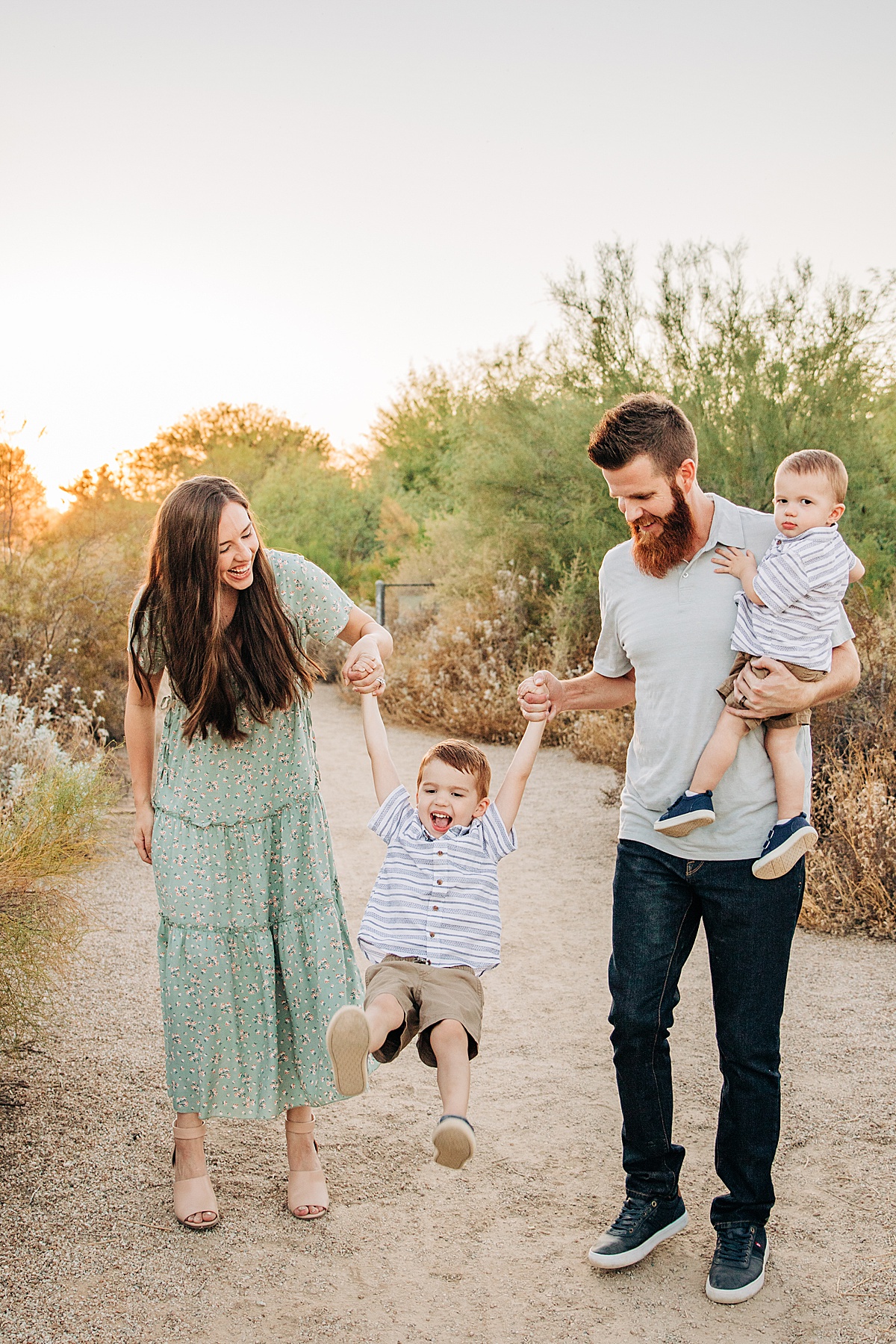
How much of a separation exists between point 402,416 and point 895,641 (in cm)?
2066

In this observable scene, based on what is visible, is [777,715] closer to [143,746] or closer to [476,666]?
[143,746]

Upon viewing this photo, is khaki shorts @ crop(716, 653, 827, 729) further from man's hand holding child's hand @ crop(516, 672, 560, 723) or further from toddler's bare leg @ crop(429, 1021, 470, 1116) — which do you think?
toddler's bare leg @ crop(429, 1021, 470, 1116)

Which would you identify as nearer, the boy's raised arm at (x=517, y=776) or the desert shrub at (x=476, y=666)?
the boy's raised arm at (x=517, y=776)

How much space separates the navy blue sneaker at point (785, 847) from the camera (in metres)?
2.32

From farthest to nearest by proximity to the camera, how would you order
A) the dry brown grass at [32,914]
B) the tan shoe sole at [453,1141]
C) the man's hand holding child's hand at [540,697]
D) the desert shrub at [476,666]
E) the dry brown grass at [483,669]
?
the desert shrub at [476,666] → the dry brown grass at [483,669] → the dry brown grass at [32,914] → the man's hand holding child's hand at [540,697] → the tan shoe sole at [453,1141]

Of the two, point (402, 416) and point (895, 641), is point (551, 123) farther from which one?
point (402, 416)

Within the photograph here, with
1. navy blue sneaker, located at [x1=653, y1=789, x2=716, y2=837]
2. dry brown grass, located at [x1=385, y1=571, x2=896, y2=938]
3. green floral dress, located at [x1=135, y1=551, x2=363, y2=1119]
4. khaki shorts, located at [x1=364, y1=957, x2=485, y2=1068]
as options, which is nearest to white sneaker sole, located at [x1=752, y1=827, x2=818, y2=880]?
navy blue sneaker, located at [x1=653, y1=789, x2=716, y2=837]

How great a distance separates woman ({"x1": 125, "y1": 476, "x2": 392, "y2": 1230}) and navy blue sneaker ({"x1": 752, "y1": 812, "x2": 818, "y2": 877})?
106cm

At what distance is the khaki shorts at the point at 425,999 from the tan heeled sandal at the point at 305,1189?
54 cm

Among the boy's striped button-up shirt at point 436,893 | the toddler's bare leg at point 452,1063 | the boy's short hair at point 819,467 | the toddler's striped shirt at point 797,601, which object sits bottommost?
the toddler's bare leg at point 452,1063

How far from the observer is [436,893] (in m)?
2.77

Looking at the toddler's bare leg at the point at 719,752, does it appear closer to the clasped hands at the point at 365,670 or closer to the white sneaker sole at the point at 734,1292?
the clasped hands at the point at 365,670

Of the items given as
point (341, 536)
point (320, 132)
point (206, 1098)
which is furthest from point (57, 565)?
point (341, 536)

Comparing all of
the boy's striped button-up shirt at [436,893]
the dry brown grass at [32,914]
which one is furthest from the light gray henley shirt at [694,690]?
the dry brown grass at [32,914]
